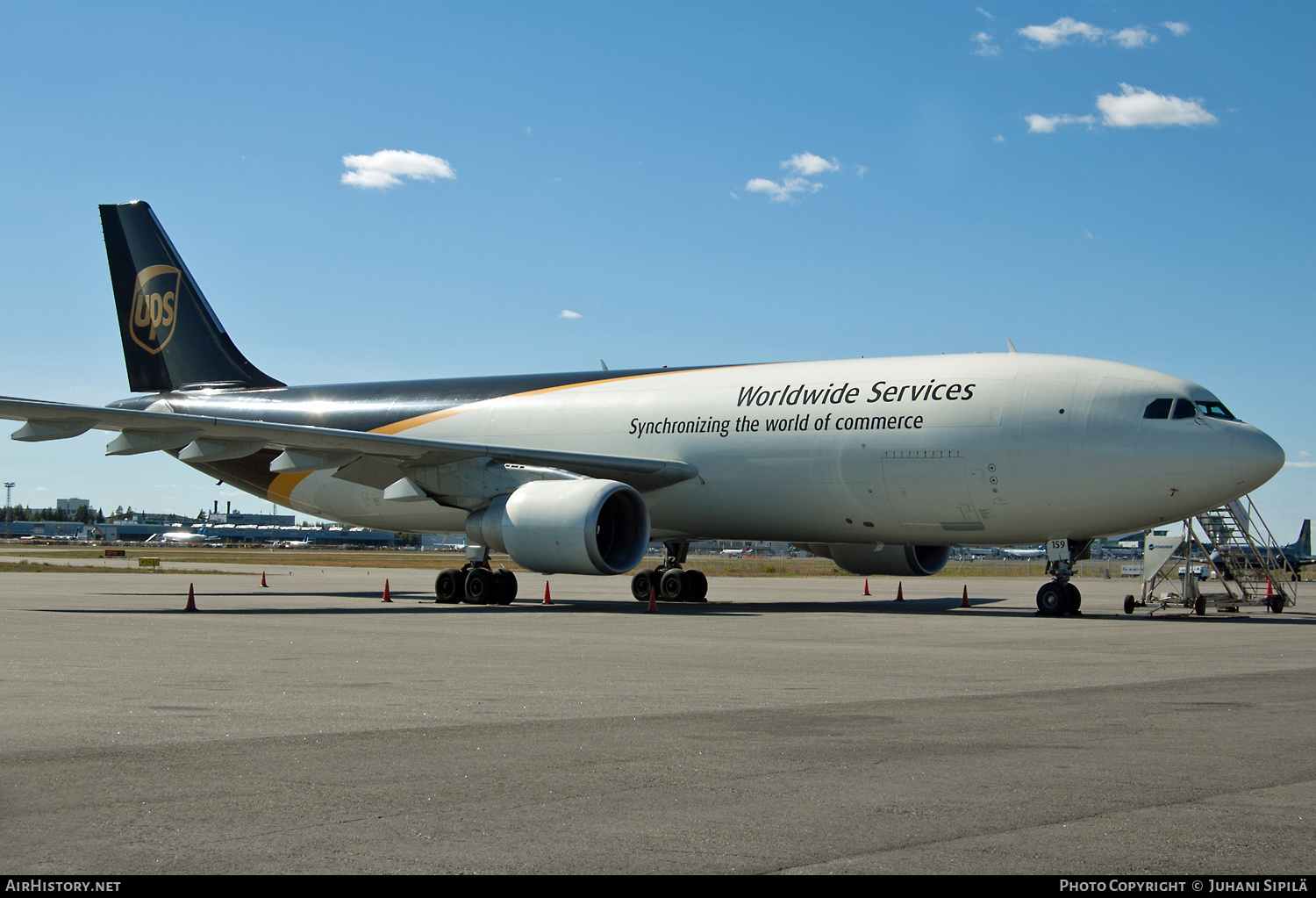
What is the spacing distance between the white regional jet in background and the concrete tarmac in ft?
17.7

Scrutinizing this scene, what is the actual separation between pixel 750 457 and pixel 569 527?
13.7 feet

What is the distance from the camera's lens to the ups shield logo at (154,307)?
29.1m

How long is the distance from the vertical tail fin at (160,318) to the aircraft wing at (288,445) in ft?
27.2

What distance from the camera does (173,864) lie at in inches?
170

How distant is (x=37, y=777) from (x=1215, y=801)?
562cm

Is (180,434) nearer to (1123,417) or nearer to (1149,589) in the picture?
(1123,417)

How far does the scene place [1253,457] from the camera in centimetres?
1889

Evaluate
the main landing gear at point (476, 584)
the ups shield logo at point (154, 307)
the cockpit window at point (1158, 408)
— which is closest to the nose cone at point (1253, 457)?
the cockpit window at point (1158, 408)

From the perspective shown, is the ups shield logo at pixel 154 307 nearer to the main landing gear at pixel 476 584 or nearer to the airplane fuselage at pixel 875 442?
the airplane fuselage at pixel 875 442

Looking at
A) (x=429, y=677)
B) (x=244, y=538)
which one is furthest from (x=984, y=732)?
(x=244, y=538)

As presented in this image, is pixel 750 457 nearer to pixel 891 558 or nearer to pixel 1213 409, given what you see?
pixel 891 558

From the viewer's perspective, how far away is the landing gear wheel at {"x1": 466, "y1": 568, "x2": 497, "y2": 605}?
23469 millimetres

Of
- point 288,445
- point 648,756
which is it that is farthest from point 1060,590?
point 648,756

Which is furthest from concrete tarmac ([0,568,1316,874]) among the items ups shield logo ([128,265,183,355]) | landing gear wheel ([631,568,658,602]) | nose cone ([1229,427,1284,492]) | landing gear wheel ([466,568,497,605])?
ups shield logo ([128,265,183,355])
